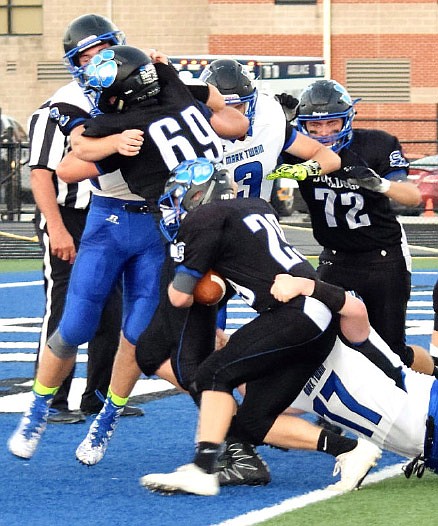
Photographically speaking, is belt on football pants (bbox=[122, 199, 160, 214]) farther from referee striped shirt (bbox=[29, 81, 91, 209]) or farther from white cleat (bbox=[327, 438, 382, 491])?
white cleat (bbox=[327, 438, 382, 491])

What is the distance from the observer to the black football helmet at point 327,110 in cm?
704

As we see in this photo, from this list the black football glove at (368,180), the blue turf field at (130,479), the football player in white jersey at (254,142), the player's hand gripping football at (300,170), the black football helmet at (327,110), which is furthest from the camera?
the black football helmet at (327,110)

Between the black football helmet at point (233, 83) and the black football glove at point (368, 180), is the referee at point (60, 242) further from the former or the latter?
the black football glove at point (368, 180)

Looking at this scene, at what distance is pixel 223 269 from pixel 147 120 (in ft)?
2.53

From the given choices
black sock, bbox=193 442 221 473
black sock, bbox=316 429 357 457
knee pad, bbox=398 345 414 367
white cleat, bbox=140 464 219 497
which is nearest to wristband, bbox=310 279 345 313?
black sock, bbox=316 429 357 457

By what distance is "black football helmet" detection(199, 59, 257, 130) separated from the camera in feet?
22.2

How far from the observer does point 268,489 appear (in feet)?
18.4

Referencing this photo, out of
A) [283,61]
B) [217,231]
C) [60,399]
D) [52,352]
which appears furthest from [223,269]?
[283,61]

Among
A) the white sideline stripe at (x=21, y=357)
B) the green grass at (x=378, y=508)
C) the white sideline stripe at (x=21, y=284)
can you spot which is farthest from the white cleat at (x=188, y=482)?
the white sideline stripe at (x=21, y=284)

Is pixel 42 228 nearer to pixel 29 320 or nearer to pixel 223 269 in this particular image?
pixel 223 269

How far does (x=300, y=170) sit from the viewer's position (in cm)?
Answer: 662

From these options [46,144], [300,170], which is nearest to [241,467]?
[300,170]

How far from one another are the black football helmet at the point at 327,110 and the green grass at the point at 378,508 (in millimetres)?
2037

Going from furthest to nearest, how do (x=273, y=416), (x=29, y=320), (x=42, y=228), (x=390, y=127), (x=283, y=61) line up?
(x=390, y=127), (x=283, y=61), (x=29, y=320), (x=42, y=228), (x=273, y=416)
